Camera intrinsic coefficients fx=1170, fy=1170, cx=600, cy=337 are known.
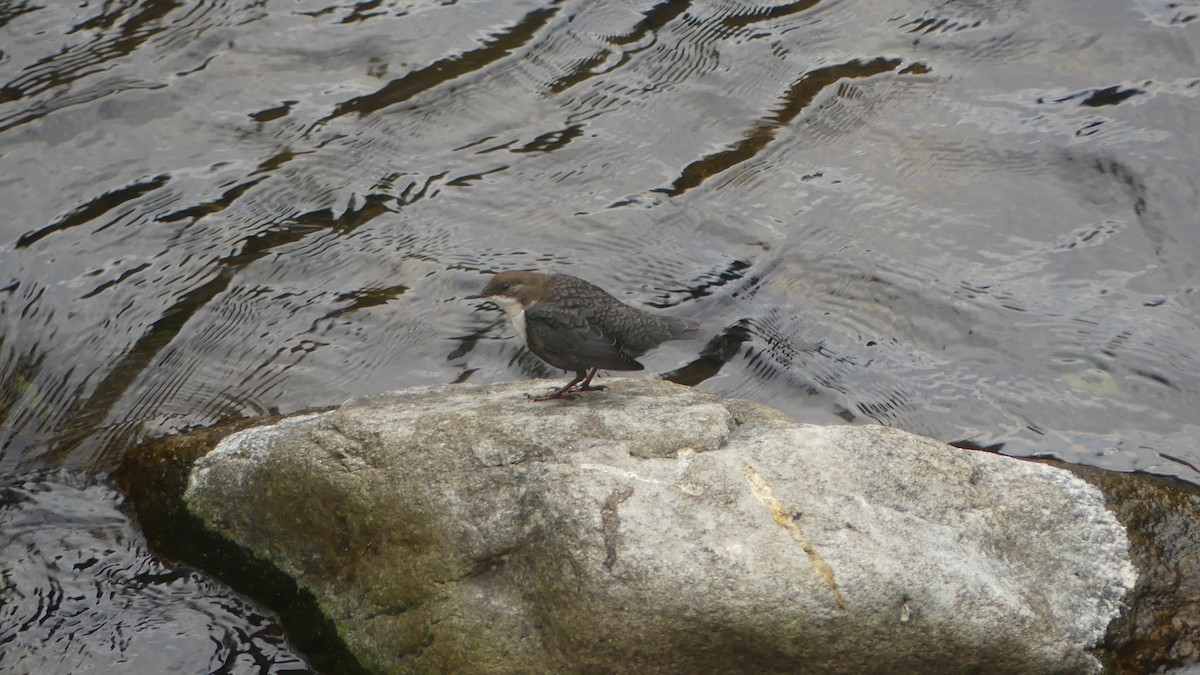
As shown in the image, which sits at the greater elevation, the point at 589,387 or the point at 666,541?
the point at 666,541

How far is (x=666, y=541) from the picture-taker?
3.53 metres

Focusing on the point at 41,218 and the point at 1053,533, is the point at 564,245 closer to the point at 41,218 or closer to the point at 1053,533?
the point at 41,218

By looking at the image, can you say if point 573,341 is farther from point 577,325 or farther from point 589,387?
point 589,387

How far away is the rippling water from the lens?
5703mm

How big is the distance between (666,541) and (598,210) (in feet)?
12.3

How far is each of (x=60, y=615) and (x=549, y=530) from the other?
6.64 feet

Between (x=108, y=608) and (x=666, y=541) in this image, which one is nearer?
(x=666, y=541)

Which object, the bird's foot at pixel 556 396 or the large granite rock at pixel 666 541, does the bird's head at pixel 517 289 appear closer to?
the bird's foot at pixel 556 396

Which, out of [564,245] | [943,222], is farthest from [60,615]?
[943,222]

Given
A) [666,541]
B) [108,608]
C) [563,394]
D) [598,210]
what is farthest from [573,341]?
[598,210]

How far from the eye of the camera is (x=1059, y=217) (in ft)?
22.3

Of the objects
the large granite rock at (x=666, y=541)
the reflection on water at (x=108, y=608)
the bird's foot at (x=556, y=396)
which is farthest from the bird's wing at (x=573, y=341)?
the reflection on water at (x=108, y=608)

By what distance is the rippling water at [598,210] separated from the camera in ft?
18.7

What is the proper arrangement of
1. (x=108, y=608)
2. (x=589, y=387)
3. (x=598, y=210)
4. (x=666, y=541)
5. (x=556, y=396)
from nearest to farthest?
(x=666, y=541)
(x=108, y=608)
(x=556, y=396)
(x=589, y=387)
(x=598, y=210)
